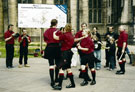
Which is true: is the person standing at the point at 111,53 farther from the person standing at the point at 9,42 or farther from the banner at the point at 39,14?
the banner at the point at 39,14

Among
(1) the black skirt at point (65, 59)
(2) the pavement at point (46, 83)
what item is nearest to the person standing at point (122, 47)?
(2) the pavement at point (46, 83)

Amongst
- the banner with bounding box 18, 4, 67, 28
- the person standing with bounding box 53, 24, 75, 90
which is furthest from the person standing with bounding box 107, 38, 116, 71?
the banner with bounding box 18, 4, 67, 28

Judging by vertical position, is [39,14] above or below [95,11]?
below

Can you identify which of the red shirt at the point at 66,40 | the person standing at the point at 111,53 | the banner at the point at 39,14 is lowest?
the person standing at the point at 111,53

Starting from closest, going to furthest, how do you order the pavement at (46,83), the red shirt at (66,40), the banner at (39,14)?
1. the pavement at (46,83)
2. the red shirt at (66,40)
3. the banner at (39,14)

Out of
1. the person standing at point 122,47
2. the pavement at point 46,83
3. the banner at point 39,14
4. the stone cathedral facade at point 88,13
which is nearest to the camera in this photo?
the pavement at point 46,83

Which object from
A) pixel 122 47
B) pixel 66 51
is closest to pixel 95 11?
pixel 122 47

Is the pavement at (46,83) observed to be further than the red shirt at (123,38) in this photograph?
No

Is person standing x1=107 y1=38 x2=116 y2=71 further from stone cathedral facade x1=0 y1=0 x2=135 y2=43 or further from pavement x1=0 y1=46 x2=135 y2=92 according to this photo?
stone cathedral facade x1=0 y1=0 x2=135 y2=43

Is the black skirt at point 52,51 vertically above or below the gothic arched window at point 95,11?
below

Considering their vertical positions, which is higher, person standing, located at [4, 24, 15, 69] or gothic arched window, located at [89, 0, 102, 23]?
gothic arched window, located at [89, 0, 102, 23]

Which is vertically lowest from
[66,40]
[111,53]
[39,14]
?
[111,53]

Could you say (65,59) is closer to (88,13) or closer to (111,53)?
(111,53)

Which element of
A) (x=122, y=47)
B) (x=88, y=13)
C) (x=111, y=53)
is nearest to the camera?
(x=122, y=47)
